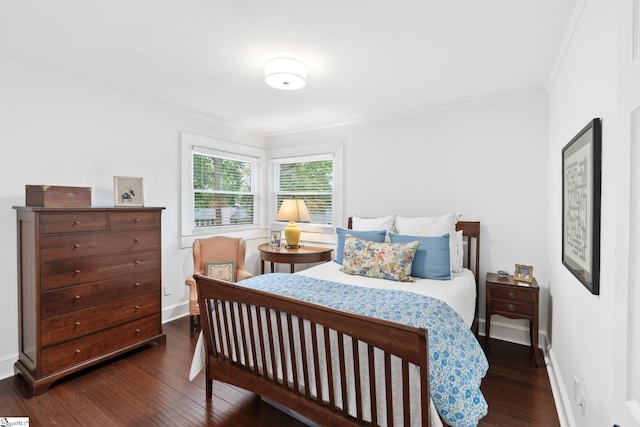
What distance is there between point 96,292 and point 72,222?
0.60 m

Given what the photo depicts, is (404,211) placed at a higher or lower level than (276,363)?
higher

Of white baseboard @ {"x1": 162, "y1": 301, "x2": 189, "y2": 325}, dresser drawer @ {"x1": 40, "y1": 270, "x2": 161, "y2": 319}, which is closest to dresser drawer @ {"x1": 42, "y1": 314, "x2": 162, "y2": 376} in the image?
dresser drawer @ {"x1": 40, "y1": 270, "x2": 161, "y2": 319}

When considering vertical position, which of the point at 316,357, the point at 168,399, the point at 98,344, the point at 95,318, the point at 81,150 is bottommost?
the point at 168,399

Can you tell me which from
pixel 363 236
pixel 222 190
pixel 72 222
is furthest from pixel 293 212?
pixel 72 222

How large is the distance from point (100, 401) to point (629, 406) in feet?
9.14

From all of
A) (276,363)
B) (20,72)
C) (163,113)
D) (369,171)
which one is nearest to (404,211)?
(369,171)

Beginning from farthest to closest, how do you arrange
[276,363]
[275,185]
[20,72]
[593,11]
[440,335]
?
[275,185] → [20,72] → [276,363] → [440,335] → [593,11]

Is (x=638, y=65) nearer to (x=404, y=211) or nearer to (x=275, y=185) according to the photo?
(x=404, y=211)

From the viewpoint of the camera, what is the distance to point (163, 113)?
11.5ft

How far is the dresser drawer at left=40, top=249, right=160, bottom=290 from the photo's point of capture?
2.33 meters

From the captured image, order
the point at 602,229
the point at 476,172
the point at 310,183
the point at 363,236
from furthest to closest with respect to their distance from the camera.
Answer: the point at 310,183 → the point at 476,172 → the point at 363,236 → the point at 602,229

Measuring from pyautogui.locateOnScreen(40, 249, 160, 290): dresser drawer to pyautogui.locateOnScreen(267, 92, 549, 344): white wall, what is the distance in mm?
Result: 2407

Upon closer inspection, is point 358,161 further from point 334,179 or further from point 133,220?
point 133,220

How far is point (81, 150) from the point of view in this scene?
2871 mm
